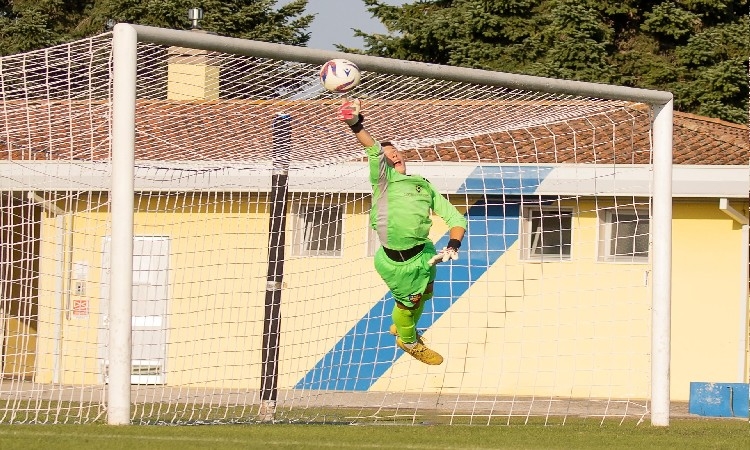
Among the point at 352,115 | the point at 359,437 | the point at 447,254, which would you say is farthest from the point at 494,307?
the point at 359,437

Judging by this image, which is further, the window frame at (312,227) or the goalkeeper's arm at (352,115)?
the window frame at (312,227)

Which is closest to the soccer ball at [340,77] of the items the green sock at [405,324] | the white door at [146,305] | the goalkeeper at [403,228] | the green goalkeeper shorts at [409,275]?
the goalkeeper at [403,228]

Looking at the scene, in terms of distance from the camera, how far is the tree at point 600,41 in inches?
1228

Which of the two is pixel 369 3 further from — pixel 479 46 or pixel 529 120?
pixel 529 120

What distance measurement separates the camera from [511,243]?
1975cm

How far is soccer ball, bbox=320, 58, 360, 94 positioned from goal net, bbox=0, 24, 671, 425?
1.78ft

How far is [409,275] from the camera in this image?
37.8ft

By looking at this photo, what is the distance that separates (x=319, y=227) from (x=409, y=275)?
7743 millimetres

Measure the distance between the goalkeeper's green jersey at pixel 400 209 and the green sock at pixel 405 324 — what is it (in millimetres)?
560

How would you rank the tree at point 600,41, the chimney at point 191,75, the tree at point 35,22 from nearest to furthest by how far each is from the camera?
1. the chimney at point 191,75
2. the tree at point 600,41
3. the tree at point 35,22

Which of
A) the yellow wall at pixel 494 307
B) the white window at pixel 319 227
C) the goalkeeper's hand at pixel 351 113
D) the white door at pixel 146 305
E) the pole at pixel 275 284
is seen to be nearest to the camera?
the goalkeeper's hand at pixel 351 113

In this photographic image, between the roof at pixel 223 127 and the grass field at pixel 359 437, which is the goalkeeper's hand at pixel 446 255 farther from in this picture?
the roof at pixel 223 127

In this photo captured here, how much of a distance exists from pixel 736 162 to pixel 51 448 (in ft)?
45.4

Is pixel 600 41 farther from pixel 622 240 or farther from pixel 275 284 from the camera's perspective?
pixel 275 284
